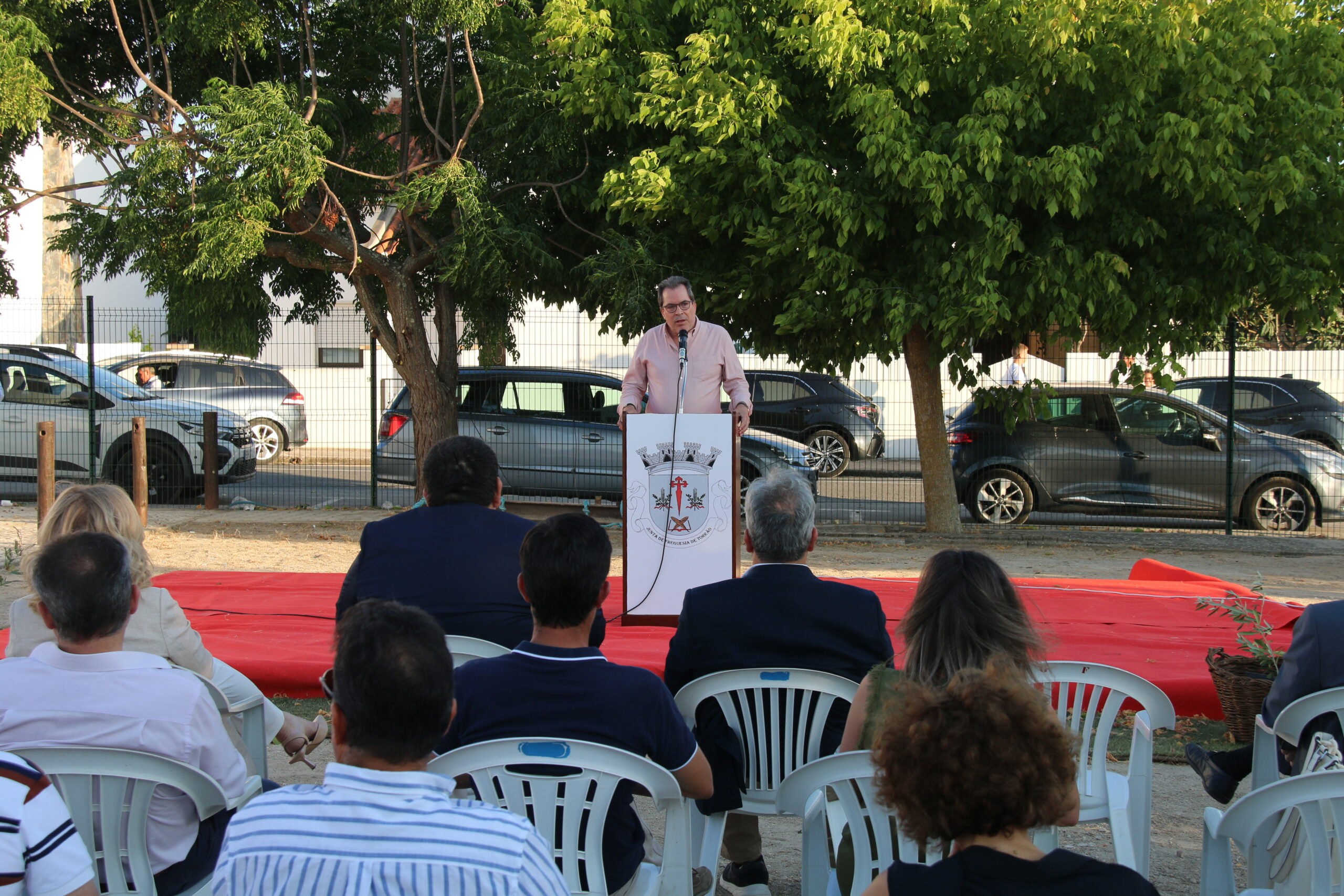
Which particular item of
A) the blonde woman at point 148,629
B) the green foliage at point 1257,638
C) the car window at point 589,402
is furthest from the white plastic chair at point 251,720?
the car window at point 589,402

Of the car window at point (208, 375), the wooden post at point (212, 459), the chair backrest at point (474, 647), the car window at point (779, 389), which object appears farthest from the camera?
the car window at point (208, 375)

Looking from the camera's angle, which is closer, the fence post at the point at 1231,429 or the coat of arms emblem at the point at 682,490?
the coat of arms emblem at the point at 682,490

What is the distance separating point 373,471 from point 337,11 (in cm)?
483

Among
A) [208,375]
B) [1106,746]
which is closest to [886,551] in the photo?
[1106,746]

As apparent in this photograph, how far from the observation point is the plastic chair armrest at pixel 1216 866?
2.42 m

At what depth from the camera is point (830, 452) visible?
14.0m

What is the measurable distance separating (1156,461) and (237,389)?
1299 cm

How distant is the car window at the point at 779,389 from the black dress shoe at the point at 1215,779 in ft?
35.6

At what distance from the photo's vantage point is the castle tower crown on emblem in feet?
18.2

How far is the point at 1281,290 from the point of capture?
330 inches

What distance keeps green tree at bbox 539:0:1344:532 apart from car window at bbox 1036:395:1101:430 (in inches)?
69.9

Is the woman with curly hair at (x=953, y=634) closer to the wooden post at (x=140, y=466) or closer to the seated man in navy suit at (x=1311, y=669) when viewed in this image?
the seated man in navy suit at (x=1311, y=669)

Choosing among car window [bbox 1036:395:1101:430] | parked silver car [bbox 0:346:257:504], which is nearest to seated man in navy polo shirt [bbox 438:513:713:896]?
car window [bbox 1036:395:1101:430]

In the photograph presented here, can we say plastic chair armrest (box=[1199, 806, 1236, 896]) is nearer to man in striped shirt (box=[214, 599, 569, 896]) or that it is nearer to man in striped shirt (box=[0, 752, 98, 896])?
man in striped shirt (box=[214, 599, 569, 896])
